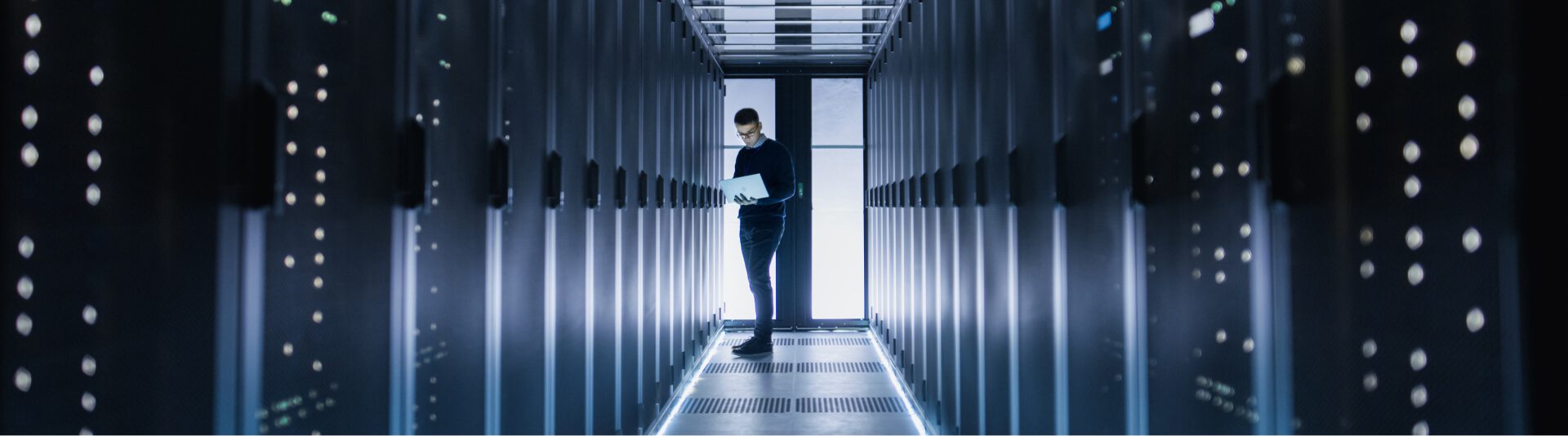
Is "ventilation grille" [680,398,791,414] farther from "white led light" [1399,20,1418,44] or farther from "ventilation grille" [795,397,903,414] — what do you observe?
"white led light" [1399,20,1418,44]

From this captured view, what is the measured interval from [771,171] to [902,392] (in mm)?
1553

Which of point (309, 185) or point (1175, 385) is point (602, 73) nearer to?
point (309, 185)

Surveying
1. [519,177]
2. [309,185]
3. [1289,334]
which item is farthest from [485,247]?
[1289,334]

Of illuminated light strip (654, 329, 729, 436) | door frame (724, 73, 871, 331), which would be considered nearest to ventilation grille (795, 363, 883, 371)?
illuminated light strip (654, 329, 729, 436)

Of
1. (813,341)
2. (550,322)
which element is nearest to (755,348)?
(813,341)

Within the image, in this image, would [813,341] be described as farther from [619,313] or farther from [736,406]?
[619,313]

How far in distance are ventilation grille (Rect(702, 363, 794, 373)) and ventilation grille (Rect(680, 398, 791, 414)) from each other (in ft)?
2.40

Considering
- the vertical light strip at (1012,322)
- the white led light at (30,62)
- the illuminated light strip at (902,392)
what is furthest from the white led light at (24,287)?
the illuminated light strip at (902,392)

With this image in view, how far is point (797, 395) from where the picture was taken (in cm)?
414

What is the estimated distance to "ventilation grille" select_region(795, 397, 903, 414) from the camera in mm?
3850

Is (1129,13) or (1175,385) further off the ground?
(1129,13)

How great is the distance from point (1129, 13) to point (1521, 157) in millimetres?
864

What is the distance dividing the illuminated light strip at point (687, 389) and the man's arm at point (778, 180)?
106 cm

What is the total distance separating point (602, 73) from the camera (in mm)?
2707
